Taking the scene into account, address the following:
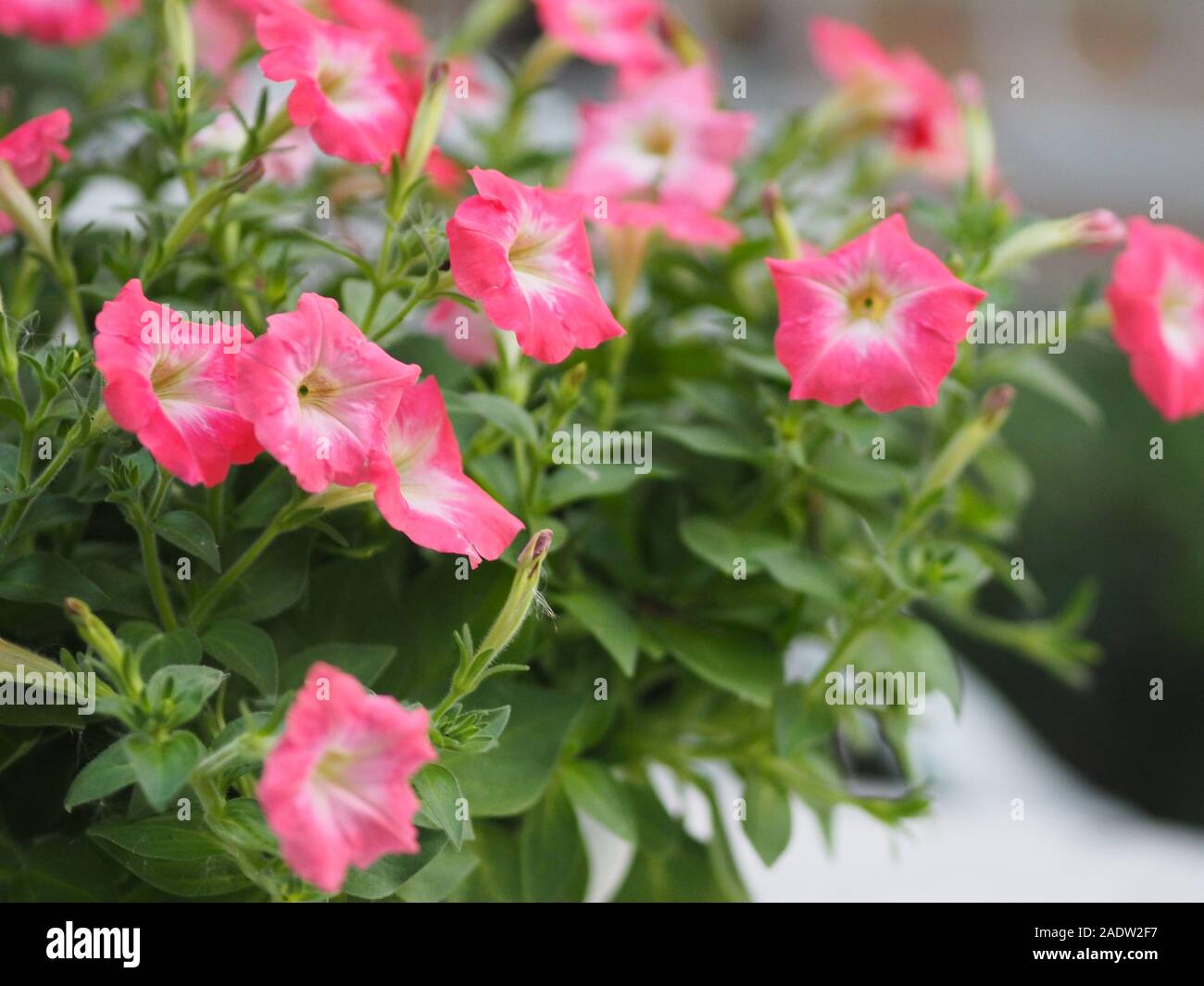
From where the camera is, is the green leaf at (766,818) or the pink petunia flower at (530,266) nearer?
the pink petunia flower at (530,266)

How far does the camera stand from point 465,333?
47cm

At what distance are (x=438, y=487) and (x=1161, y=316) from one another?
0.95ft

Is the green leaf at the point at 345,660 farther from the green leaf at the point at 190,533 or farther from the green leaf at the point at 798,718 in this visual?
the green leaf at the point at 798,718

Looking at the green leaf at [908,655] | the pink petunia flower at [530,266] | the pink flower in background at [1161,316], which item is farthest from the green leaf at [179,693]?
the pink flower in background at [1161,316]

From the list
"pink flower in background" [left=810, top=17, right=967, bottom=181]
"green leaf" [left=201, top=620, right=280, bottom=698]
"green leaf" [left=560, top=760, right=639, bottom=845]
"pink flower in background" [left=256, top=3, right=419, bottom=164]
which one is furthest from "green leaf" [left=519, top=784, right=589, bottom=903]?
"pink flower in background" [left=810, top=17, right=967, bottom=181]

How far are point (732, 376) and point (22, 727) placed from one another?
0.99ft

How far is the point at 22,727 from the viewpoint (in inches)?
13.5

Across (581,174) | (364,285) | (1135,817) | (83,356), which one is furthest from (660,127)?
(1135,817)

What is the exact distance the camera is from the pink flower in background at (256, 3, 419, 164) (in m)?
0.36

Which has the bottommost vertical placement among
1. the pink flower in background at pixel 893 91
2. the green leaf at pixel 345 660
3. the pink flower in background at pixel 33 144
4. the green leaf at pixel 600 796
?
the green leaf at pixel 600 796

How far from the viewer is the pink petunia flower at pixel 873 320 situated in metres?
0.35

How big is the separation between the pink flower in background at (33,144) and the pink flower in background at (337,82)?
67mm

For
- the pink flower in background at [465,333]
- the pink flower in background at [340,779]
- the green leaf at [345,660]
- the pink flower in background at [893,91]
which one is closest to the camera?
the pink flower in background at [340,779]

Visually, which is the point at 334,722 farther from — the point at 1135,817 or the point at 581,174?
the point at 1135,817
